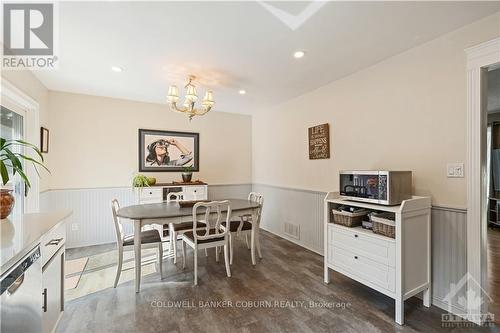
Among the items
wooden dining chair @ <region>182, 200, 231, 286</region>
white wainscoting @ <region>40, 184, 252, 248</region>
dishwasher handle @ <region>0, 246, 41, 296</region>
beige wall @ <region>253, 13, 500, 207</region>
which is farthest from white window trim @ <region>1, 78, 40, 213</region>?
beige wall @ <region>253, 13, 500, 207</region>

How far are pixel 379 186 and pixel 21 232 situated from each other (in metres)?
2.55

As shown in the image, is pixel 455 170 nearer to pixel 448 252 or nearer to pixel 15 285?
pixel 448 252

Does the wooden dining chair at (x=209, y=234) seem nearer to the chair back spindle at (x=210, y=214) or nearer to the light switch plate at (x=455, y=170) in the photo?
the chair back spindle at (x=210, y=214)

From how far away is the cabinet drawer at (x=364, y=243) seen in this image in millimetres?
1946

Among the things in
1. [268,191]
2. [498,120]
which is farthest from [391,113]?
[498,120]

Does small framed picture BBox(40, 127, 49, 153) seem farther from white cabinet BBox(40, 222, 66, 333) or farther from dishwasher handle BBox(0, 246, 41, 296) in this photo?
dishwasher handle BBox(0, 246, 41, 296)

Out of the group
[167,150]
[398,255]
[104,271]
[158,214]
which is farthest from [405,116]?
[104,271]

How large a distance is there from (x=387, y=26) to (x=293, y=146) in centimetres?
223

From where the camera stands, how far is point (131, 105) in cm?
404

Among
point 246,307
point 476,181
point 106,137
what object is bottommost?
point 246,307

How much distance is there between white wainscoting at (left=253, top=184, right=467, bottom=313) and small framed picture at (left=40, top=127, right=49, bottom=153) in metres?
3.54

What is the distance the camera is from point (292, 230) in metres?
3.91

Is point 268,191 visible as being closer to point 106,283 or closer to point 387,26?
point 106,283

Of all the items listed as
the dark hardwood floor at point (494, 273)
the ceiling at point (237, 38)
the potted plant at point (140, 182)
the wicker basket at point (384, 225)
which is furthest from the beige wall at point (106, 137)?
the dark hardwood floor at point (494, 273)
